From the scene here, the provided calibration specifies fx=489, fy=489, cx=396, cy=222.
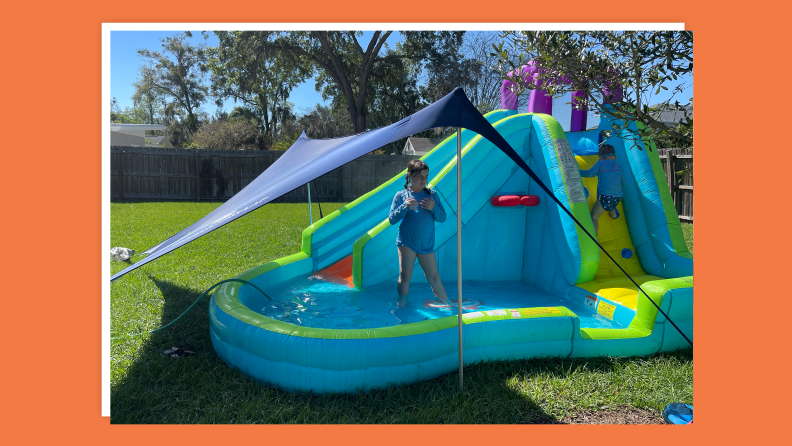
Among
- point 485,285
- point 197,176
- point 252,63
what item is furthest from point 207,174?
point 485,285

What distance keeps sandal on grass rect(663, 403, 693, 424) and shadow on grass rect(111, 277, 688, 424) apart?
54 centimetres

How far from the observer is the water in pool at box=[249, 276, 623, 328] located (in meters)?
3.89

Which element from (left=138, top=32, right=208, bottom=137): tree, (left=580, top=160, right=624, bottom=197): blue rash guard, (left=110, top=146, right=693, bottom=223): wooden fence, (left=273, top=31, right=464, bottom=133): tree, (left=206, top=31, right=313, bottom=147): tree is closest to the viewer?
(left=580, top=160, right=624, bottom=197): blue rash guard

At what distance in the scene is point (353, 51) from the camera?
1834cm

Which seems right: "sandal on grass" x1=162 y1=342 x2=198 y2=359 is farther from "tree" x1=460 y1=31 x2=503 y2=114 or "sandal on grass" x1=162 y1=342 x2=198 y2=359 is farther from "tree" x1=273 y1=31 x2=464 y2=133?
"tree" x1=460 y1=31 x2=503 y2=114

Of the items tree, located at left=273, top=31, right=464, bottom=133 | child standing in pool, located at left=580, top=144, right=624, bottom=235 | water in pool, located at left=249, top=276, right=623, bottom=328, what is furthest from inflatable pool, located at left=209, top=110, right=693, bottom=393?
tree, located at left=273, top=31, right=464, bottom=133

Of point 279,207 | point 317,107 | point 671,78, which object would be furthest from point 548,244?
point 317,107

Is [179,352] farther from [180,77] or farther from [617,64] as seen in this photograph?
[180,77]

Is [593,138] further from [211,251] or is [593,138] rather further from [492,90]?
[492,90]

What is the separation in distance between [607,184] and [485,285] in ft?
4.97

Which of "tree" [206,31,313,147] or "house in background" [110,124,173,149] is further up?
"tree" [206,31,313,147]

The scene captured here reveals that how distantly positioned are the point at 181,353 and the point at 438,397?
5.96 ft

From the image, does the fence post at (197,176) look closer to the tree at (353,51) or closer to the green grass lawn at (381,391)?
the tree at (353,51)

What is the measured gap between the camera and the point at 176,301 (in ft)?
14.9
